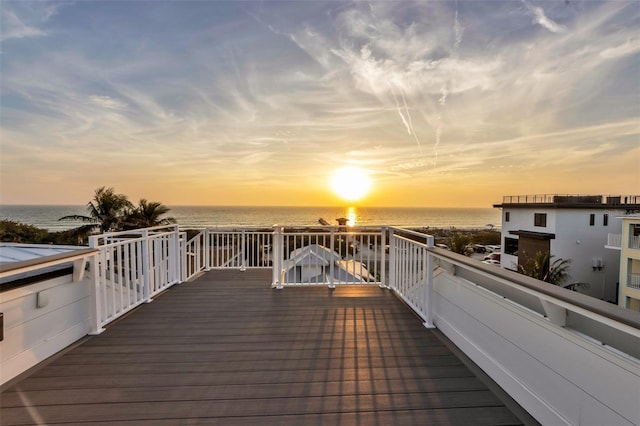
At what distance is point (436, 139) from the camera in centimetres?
980

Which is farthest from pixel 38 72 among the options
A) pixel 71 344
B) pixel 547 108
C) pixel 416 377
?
pixel 547 108

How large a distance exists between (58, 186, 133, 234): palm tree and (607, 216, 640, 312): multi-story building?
22199 millimetres

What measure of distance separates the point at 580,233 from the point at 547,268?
299cm

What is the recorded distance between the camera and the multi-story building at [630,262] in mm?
11914

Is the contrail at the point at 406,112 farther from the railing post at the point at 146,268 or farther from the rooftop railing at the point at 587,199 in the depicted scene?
the rooftop railing at the point at 587,199

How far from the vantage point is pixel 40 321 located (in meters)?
2.23

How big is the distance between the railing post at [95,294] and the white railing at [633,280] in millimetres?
18392

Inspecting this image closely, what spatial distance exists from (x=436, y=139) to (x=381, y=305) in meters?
7.90

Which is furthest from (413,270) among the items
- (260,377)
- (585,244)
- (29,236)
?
(29,236)

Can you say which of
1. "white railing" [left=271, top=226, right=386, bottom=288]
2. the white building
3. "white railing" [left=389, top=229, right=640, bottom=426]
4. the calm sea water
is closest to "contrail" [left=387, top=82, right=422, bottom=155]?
"white railing" [left=271, top=226, right=386, bottom=288]

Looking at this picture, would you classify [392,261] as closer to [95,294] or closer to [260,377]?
[260,377]

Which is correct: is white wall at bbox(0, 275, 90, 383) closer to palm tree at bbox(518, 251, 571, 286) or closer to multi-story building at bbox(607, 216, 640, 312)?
palm tree at bbox(518, 251, 571, 286)

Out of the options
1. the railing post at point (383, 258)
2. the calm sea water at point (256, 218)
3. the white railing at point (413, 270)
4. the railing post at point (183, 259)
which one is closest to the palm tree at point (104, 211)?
the railing post at point (183, 259)

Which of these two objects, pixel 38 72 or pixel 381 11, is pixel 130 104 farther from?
pixel 381 11
